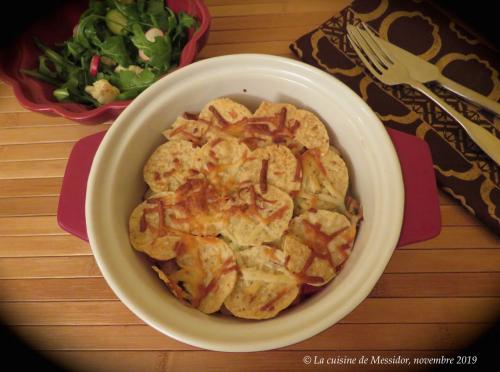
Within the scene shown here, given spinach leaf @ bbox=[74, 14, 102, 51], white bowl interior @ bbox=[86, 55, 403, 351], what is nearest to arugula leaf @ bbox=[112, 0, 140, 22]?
spinach leaf @ bbox=[74, 14, 102, 51]

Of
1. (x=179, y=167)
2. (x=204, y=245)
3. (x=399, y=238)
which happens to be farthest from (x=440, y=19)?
(x=204, y=245)

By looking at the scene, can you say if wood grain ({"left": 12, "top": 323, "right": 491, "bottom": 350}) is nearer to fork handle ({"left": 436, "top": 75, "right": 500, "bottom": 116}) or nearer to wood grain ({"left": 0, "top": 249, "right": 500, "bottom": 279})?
wood grain ({"left": 0, "top": 249, "right": 500, "bottom": 279})

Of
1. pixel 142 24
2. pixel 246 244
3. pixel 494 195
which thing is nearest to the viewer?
pixel 246 244

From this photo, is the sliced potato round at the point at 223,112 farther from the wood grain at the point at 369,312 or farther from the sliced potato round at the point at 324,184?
the wood grain at the point at 369,312

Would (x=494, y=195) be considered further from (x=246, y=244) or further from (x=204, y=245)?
(x=204, y=245)

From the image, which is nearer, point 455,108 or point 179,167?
point 179,167

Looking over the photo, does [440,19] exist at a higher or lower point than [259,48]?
higher
